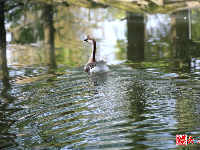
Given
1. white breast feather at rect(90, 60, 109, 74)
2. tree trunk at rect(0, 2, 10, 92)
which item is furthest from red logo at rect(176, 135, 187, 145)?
tree trunk at rect(0, 2, 10, 92)

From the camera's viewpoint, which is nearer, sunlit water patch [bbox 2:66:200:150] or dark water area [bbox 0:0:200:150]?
sunlit water patch [bbox 2:66:200:150]

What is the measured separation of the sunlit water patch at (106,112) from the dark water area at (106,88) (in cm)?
2

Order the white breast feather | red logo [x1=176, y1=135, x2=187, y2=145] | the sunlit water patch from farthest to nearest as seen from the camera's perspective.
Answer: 1. the white breast feather
2. the sunlit water patch
3. red logo [x1=176, y1=135, x2=187, y2=145]

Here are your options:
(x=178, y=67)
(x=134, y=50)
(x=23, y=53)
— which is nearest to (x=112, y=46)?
(x=134, y=50)

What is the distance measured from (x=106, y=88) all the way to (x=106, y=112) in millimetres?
1701

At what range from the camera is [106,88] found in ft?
25.9

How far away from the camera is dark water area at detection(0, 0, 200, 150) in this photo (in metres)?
5.28

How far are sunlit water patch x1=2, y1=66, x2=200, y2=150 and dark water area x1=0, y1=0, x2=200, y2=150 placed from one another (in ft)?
0.06

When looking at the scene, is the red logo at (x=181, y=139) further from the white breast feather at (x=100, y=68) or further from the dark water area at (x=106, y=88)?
the white breast feather at (x=100, y=68)

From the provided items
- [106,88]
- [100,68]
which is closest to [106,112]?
[106,88]

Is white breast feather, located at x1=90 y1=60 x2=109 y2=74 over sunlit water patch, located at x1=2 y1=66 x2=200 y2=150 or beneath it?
over

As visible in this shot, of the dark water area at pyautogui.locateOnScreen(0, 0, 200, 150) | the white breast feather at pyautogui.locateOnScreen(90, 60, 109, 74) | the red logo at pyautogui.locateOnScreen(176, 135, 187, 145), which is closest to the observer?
the red logo at pyautogui.locateOnScreen(176, 135, 187, 145)

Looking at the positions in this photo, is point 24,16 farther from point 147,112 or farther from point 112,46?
point 147,112

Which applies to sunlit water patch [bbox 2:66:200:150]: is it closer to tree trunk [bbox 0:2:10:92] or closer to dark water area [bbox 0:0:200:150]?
dark water area [bbox 0:0:200:150]
